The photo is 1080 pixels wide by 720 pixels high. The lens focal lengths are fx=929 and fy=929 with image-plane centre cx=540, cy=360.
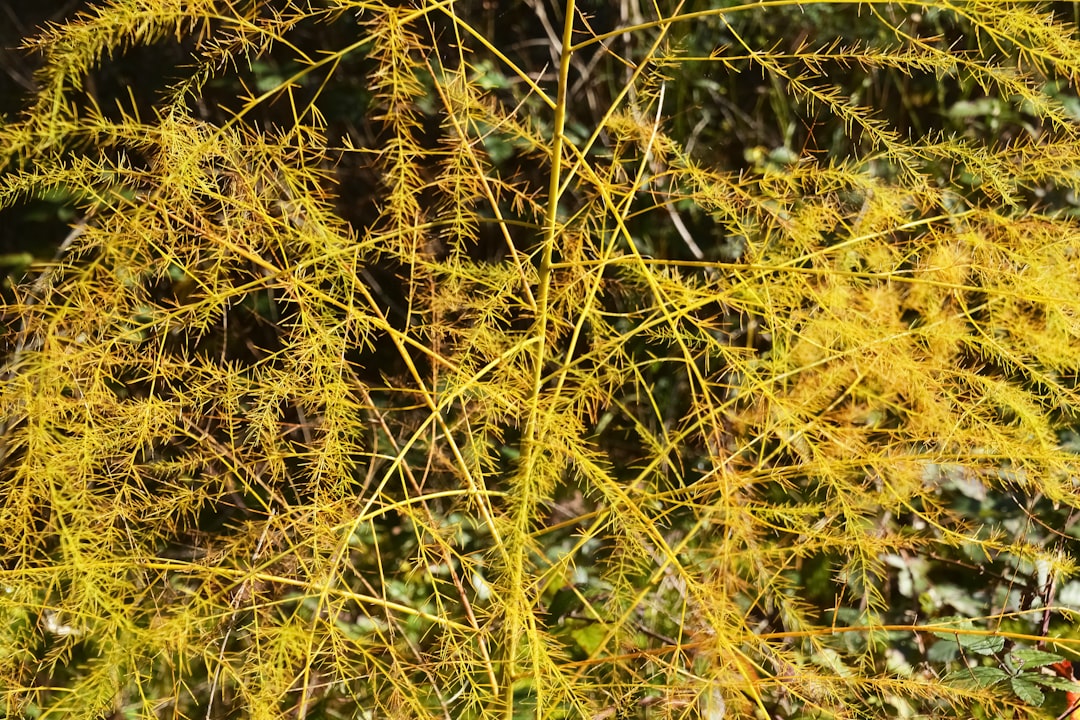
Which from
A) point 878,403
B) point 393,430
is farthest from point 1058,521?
point 393,430

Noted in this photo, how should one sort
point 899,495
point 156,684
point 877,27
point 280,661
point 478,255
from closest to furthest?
1. point 280,661
2. point 899,495
3. point 156,684
4. point 877,27
5. point 478,255

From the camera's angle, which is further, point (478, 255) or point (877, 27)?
point (478, 255)

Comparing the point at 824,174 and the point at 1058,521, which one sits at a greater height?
the point at 824,174

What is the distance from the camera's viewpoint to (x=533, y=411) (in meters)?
1.21

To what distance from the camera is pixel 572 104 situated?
1.99 m

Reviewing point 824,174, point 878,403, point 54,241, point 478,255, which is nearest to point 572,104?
point 478,255

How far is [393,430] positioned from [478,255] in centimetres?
48

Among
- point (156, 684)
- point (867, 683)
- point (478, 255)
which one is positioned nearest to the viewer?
point (867, 683)

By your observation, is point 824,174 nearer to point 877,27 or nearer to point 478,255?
point 877,27

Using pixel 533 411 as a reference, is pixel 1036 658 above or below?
below

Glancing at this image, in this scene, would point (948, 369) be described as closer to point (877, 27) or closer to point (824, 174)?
point (824, 174)

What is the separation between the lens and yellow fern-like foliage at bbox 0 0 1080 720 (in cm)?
118

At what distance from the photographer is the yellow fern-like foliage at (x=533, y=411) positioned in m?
1.18

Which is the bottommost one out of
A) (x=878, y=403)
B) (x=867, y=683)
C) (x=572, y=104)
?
(x=867, y=683)
